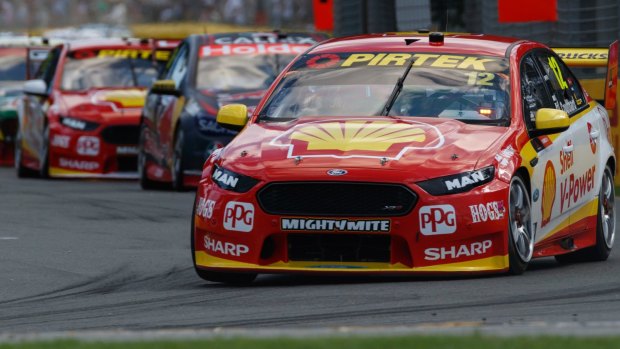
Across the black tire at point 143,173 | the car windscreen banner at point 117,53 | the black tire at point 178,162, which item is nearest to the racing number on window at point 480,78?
the black tire at point 178,162

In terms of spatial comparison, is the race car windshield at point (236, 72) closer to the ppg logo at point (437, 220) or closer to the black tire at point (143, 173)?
the black tire at point (143, 173)

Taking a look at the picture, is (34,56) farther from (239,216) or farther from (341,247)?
(341,247)

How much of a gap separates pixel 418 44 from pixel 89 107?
913 centimetres

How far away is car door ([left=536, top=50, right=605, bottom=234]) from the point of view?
31.7ft

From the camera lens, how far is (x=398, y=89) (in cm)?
952

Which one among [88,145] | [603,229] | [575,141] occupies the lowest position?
[88,145]

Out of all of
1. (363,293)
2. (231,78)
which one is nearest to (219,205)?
(363,293)

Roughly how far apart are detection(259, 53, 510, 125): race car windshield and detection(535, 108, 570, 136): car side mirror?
0.18 metres

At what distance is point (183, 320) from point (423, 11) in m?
12.9

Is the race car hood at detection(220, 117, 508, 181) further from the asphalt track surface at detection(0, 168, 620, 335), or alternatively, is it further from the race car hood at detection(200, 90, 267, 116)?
the race car hood at detection(200, 90, 267, 116)

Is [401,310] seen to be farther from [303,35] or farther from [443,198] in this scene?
[303,35]

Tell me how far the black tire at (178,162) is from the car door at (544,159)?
6727mm

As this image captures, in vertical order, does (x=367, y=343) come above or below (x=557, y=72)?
above

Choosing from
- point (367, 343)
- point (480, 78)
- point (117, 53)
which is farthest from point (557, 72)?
point (117, 53)
